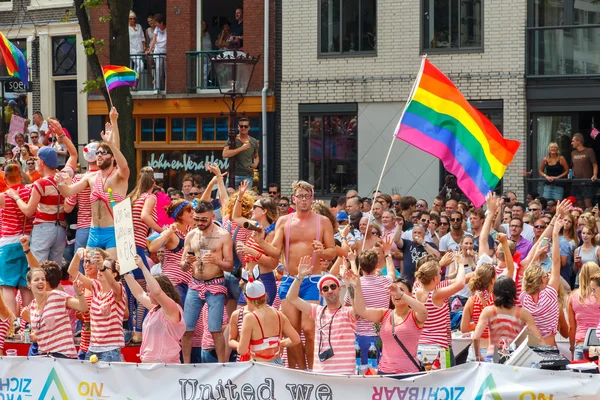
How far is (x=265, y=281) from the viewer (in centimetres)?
1176

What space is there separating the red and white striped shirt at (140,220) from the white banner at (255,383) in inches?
117

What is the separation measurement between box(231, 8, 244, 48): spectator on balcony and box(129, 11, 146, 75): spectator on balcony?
2086mm

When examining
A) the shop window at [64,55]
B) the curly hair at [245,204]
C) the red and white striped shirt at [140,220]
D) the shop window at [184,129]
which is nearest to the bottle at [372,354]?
the curly hair at [245,204]

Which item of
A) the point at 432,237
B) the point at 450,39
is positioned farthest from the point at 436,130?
the point at 450,39

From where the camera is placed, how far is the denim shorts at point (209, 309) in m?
11.9

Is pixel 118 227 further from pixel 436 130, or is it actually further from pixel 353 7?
pixel 353 7

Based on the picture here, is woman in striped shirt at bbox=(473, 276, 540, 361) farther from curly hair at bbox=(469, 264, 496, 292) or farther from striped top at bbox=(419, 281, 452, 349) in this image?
curly hair at bbox=(469, 264, 496, 292)

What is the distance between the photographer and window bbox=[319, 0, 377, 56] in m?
23.8

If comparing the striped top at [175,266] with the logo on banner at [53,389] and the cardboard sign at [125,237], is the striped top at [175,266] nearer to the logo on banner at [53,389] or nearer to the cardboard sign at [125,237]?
the cardboard sign at [125,237]

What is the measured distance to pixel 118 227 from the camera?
35.3 feet

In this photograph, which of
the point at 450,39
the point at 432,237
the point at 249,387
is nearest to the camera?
the point at 249,387

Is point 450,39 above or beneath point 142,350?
above

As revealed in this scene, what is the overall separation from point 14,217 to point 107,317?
337cm

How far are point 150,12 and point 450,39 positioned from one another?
7752 mm
